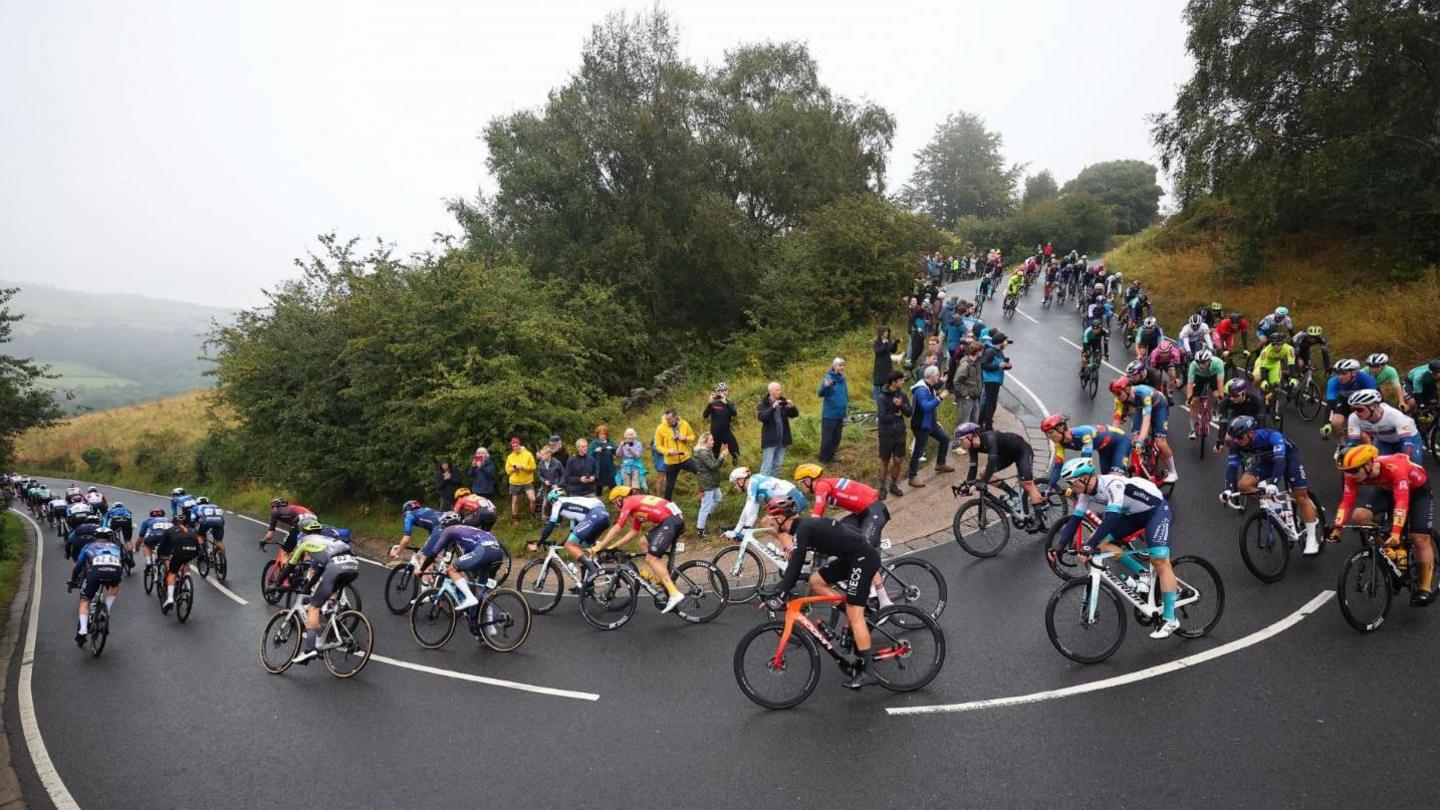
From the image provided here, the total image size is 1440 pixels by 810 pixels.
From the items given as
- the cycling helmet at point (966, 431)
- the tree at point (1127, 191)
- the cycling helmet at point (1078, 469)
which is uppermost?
the tree at point (1127, 191)

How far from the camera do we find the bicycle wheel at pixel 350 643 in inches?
352

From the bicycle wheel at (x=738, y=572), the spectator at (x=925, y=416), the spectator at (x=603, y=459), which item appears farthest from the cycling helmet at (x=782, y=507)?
the spectator at (x=603, y=459)

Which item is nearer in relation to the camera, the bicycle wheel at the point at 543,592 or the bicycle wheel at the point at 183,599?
the bicycle wheel at the point at 543,592

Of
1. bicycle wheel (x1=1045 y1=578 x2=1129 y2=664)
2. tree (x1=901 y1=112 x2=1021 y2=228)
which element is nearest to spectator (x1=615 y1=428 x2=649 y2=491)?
bicycle wheel (x1=1045 y1=578 x2=1129 y2=664)

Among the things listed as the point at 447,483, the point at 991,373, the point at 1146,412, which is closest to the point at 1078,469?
the point at 1146,412

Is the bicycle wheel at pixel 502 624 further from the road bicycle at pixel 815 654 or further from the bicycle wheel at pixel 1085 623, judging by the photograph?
the bicycle wheel at pixel 1085 623

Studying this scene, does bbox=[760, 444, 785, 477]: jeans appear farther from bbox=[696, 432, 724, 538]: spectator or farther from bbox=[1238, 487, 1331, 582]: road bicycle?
bbox=[1238, 487, 1331, 582]: road bicycle

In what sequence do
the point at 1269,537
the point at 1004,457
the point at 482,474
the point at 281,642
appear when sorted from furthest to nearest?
the point at 482,474 → the point at 1004,457 → the point at 281,642 → the point at 1269,537

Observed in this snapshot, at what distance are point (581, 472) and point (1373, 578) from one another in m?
11.1

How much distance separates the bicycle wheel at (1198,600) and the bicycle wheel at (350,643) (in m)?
9.18

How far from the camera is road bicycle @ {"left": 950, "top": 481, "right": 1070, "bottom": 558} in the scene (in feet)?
32.1

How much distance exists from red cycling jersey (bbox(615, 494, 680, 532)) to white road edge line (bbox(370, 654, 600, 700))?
2140 millimetres

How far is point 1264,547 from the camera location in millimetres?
8273

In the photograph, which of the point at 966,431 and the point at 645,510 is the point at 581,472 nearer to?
the point at 645,510
